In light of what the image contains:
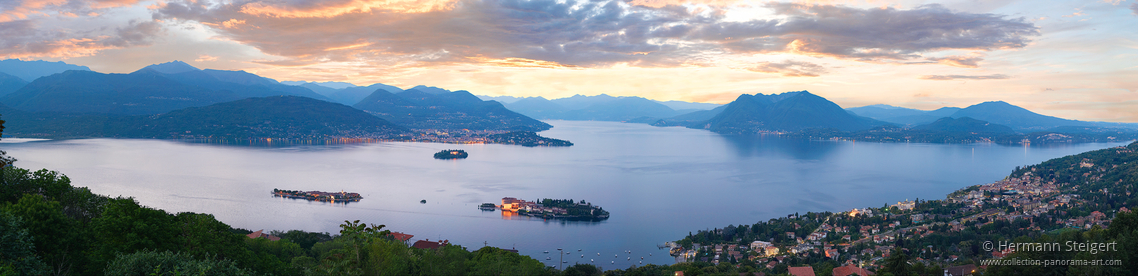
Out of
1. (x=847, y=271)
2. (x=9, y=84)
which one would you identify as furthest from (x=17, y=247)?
(x=9, y=84)

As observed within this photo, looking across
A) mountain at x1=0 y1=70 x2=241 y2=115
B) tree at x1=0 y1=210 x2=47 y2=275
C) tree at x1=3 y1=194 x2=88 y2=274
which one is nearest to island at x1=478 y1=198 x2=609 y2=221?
tree at x1=3 y1=194 x2=88 y2=274

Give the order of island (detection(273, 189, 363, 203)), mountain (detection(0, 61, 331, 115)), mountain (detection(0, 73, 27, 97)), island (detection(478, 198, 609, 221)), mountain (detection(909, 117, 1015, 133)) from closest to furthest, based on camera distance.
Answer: island (detection(478, 198, 609, 221))
island (detection(273, 189, 363, 203))
mountain (detection(0, 61, 331, 115))
mountain (detection(0, 73, 27, 97))
mountain (detection(909, 117, 1015, 133))

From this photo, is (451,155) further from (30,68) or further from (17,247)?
(30,68)

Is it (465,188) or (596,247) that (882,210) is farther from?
(465,188)

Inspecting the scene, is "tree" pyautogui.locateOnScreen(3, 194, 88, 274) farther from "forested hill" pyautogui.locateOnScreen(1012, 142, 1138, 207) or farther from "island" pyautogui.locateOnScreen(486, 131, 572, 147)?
"island" pyautogui.locateOnScreen(486, 131, 572, 147)

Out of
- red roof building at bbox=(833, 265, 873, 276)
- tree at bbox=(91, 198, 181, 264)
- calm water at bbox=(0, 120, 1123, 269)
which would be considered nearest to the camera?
tree at bbox=(91, 198, 181, 264)
